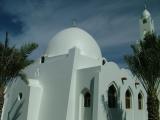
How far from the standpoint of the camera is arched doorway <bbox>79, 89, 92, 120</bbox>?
17.0 m

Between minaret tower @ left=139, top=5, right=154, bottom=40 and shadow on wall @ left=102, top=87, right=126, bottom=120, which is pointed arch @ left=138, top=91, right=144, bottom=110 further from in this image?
minaret tower @ left=139, top=5, right=154, bottom=40

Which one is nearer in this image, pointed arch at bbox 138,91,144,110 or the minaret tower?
pointed arch at bbox 138,91,144,110

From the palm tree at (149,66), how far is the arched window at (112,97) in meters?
4.03

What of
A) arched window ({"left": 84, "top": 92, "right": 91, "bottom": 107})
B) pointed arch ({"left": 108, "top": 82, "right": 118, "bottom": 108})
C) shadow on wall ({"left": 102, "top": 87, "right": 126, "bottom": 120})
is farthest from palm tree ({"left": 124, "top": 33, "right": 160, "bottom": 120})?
arched window ({"left": 84, "top": 92, "right": 91, "bottom": 107})

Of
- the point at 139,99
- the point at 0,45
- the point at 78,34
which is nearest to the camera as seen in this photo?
the point at 0,45

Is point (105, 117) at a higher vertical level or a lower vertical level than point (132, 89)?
lower

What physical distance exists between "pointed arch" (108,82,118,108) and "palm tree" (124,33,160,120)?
4014 mm

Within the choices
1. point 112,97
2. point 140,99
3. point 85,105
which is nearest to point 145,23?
point 140,99

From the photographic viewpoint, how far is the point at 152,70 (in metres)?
13.5

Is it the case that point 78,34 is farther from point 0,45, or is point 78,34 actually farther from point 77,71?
point 0,45

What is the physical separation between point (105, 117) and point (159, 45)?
6541mm

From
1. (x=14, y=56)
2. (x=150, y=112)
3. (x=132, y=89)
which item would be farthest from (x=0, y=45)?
(x=132, y=89)

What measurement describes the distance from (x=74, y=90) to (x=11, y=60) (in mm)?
5834

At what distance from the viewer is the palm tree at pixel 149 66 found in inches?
518
